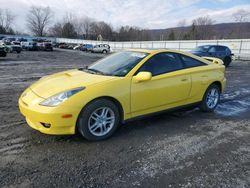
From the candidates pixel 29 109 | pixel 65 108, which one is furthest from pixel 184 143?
pixel 29 109

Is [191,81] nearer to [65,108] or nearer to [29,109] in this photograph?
[65,108]

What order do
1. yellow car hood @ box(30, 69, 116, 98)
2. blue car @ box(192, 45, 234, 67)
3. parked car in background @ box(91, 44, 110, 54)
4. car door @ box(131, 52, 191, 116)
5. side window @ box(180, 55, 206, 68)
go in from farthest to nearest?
parked car in background @ box(91, 44, 110, 54)
blue car @ box(192, 45, 234, 67)
side window @ box(180, 55, 206, 68)
car door @ box(131, 52, 191, 116)
yellow car hood @ box(30, 69, 116, 98)

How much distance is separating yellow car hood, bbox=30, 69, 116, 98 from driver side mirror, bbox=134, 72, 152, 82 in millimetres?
441

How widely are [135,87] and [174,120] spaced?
4.68 feet

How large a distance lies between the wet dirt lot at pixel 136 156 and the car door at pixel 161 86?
1.46 feet

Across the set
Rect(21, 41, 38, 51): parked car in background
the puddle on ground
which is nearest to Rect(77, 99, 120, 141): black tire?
the puddle on ground

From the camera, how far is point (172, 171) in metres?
3.18

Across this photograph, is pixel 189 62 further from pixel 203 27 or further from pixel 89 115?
pixel 203 27

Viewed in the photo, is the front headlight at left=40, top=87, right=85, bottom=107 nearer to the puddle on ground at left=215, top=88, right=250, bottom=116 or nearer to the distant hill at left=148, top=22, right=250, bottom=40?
the puddle on ground at left=215, top=88, right=250, bottom=116

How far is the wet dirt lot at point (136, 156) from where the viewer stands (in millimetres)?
2961

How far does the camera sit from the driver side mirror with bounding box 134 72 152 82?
418cm

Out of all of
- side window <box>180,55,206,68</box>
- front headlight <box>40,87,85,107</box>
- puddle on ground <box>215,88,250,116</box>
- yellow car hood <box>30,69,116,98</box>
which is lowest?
puddle on ground <box>215,88,250,116</box>

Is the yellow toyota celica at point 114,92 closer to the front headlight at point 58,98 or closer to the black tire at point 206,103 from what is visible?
the front headlight at point 58,98

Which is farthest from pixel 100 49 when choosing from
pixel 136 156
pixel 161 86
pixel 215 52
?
pixel 136 156
